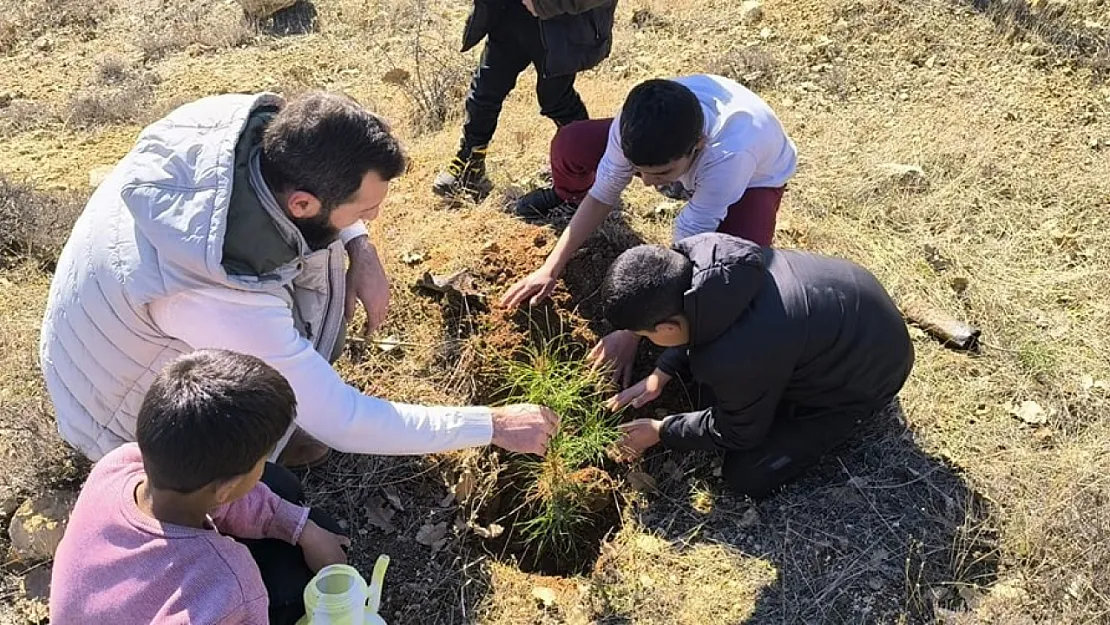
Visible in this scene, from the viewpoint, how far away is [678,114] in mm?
3018

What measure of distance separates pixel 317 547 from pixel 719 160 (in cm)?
191

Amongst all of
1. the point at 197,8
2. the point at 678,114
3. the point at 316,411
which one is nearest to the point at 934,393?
the point at 678,114

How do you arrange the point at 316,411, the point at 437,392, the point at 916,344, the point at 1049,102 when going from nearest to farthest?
the point at 316,411 < the point at 437,392 < the point at 916,344 < the point at 1049,102

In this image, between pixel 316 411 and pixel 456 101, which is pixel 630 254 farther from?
pixel 456 101

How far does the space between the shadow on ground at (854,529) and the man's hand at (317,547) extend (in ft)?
2.74

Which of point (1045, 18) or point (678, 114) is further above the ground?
point (678, 114)

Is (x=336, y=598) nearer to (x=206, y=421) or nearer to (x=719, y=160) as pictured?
(x=206, y=421)

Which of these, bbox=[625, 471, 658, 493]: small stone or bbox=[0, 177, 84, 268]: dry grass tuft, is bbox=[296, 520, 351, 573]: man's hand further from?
bbox=[0, 177, 84, 268]: dry grass tuft

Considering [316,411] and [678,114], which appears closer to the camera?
[316,411]

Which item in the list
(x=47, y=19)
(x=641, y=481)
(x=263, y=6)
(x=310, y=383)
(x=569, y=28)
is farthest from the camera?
(x=47, y=19)

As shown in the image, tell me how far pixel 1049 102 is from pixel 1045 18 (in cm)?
70

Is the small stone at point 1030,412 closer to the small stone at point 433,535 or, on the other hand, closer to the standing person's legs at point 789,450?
the standing person's legs at point 789,450

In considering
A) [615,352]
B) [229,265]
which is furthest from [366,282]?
[615,352]

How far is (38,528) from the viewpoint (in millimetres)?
2855
